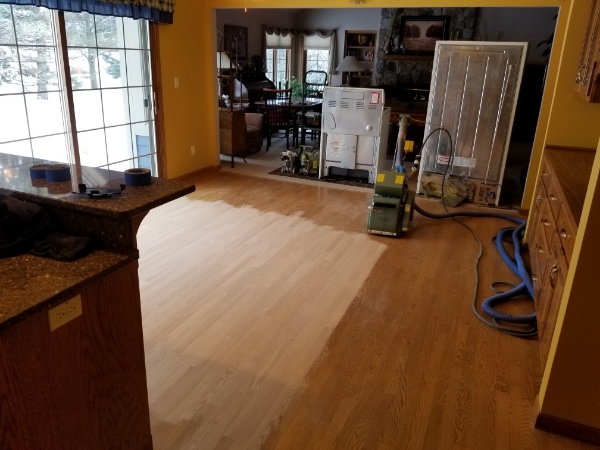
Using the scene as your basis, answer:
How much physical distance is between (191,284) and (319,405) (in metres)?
1.36

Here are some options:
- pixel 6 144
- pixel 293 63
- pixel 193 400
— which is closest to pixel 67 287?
pixel 193 400

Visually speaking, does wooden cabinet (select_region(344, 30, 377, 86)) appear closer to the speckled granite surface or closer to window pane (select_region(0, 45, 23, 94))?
window pane (select_region(0, 45, 23, 94))

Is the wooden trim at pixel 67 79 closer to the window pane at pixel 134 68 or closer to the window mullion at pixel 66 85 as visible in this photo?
the window mullion at pixel 66 85

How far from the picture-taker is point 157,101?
4902 mm

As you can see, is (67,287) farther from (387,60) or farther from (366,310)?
(387,60)

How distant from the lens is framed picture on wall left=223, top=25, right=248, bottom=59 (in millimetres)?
7806

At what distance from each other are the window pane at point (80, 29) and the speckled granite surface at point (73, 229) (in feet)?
8.59

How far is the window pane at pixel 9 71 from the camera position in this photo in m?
3.38

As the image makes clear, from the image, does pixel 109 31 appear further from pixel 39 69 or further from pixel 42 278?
pixel 42 278

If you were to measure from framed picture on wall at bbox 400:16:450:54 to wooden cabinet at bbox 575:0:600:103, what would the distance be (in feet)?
19.1

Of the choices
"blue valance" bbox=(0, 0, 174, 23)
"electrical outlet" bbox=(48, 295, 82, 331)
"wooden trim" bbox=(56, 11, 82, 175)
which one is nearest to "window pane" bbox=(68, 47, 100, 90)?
"wooden trim" bbox=(56, 11, 82, 175)

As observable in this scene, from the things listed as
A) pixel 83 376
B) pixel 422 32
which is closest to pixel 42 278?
pixel 83 376

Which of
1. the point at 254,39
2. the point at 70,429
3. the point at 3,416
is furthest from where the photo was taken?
the point at 254,39

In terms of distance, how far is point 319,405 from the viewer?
80.4 inches
